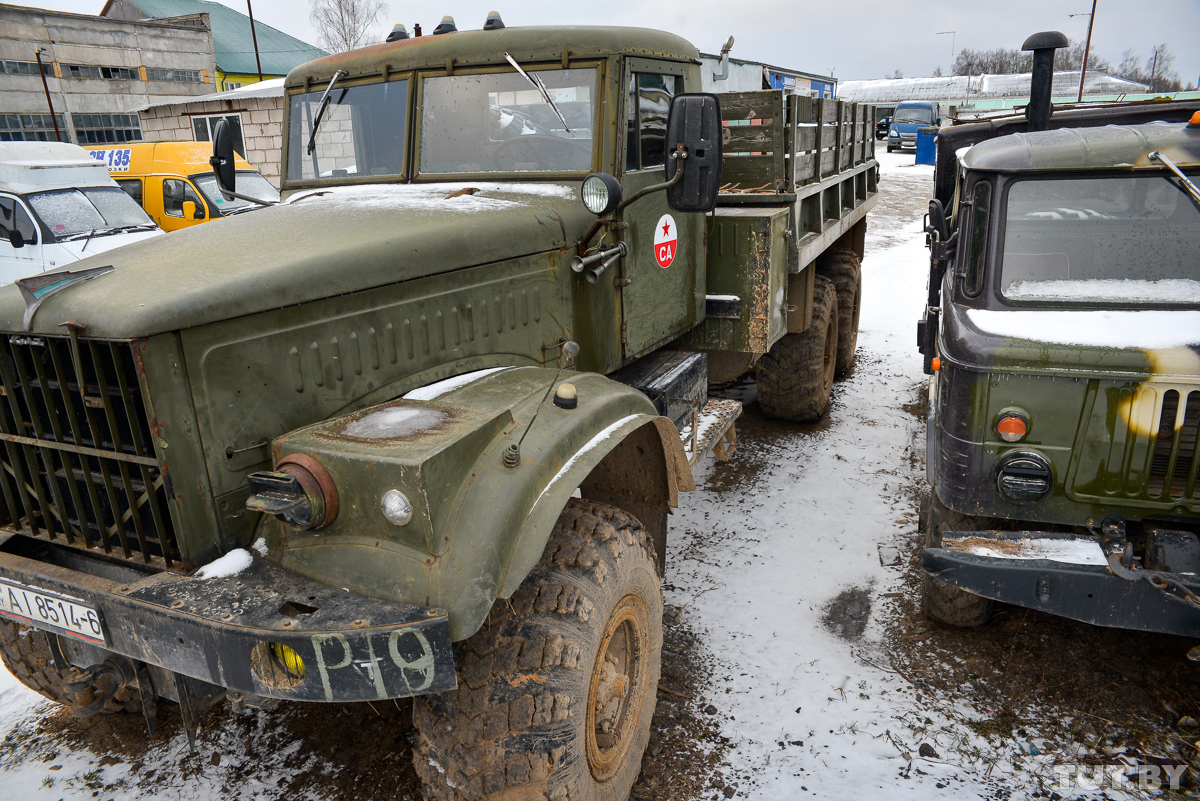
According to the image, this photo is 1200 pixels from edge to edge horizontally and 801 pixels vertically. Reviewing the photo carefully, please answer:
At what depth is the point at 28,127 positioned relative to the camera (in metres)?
23.4

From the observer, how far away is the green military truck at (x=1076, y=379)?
2.62 m

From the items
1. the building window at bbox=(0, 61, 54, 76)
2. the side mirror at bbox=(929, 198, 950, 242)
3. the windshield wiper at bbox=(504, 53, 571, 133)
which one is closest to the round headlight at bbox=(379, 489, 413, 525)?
the windshield wiper at bbox=(504, 53, 571, 133)

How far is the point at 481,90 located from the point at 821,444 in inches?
135

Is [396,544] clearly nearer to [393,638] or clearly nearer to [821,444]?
[393,638]

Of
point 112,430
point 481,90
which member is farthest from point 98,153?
point 112,430

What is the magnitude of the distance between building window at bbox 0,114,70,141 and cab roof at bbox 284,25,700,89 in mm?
25786

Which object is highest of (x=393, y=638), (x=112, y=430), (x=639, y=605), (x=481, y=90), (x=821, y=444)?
(x=481, y=90)

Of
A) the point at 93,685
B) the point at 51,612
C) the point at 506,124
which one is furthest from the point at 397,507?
the point at 506,124

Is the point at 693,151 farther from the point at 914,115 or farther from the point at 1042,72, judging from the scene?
the point at 914,115

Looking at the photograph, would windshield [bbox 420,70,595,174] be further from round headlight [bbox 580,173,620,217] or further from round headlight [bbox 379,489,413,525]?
round headlight [bbox 379,489,413,525]

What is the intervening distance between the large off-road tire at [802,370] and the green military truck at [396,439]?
94.2 inches

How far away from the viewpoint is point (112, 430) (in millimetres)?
1927

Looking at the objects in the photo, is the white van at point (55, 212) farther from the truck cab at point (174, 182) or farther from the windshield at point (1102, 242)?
the windshield at point (1102, 242)

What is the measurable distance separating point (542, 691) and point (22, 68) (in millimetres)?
29026
